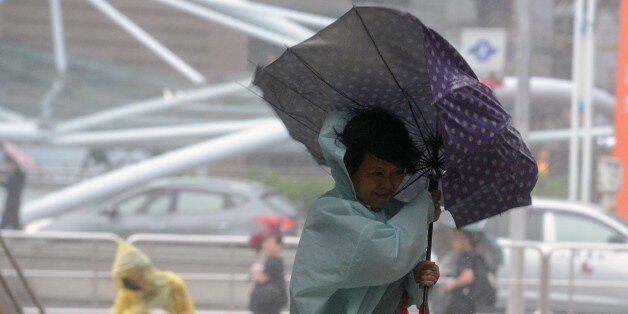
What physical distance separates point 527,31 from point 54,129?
Result: 9440 millimetres

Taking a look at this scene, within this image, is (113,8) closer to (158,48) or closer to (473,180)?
(158,48)

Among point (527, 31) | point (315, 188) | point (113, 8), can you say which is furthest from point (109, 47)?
point (527, 31)

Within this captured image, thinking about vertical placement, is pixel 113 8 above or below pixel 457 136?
above

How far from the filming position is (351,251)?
8.04 ft

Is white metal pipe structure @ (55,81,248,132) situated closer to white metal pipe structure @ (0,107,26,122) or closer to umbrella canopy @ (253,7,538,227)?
white metal pipe structure @ (0,107,26,122)

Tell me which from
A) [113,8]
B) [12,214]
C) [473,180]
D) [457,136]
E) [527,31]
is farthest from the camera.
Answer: [113,8]

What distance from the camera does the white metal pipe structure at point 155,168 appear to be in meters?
14.4

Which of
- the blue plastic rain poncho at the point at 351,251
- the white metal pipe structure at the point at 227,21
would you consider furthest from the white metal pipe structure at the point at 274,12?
the blue plastic rain poncho at the point at 351,251

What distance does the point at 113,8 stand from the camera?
679 inches

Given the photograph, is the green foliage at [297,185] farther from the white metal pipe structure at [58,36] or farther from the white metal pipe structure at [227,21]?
the white metal pipe structure at [58,36]

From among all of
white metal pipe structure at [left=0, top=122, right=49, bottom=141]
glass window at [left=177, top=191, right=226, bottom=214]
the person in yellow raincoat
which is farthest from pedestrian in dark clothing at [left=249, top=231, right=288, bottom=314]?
white metal pipe structure at [left=0, top=122, right=49, bottom=141]

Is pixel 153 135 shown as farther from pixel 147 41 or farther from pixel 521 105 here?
pixel 521 105

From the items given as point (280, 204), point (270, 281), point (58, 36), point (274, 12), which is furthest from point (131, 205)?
point (58, 36)

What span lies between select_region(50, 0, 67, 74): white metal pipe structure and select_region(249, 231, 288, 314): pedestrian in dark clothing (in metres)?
10.1
